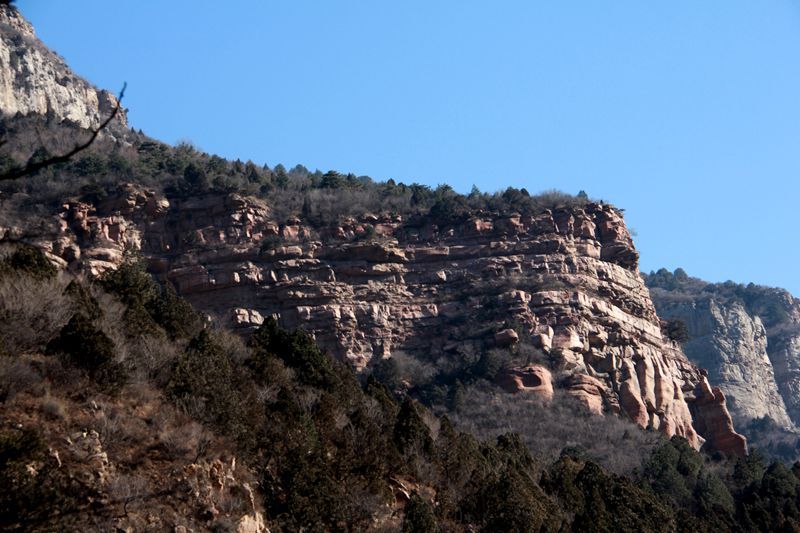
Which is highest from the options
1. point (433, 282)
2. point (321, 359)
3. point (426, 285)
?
point (433, 282)

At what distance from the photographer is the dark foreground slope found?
20328 millimetres

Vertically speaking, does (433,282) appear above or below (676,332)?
below

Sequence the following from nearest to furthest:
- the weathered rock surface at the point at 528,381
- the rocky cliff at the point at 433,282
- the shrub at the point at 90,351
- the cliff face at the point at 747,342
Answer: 1. the shrub at the point at 90,351
2. the weathered rock surface at the point at 528,381
3. the rocky cliff at the point at 433,282
4. the cliff face at the point at 747,342

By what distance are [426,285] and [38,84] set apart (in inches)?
1804

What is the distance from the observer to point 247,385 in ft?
91.7

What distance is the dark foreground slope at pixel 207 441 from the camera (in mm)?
20328

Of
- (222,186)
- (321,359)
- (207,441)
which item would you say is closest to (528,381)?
(222,186)

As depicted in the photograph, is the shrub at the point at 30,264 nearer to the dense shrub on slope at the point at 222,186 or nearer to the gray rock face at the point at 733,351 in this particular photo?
the dense shrub on slope at the point at 222,186

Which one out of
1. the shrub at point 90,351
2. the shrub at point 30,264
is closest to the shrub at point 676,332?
the shrub at point 30,264

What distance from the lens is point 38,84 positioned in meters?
96.8

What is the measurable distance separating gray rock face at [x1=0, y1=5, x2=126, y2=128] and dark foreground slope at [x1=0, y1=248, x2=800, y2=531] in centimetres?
6267

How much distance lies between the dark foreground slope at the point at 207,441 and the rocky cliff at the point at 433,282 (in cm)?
2775

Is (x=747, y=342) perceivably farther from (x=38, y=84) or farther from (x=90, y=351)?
(x=90, y=351)

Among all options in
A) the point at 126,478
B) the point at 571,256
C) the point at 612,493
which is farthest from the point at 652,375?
the point at 126,478
